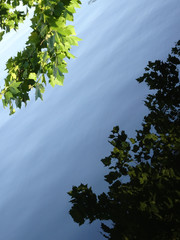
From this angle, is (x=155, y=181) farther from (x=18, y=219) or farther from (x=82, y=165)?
(x=18, y=219)

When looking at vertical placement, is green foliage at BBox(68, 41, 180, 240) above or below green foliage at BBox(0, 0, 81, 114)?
below

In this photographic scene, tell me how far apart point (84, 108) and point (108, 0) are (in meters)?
25.7

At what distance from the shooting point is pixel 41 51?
112 inches

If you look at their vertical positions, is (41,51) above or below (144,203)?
above

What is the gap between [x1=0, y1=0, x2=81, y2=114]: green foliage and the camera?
2.41m

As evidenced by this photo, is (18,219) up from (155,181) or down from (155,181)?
up

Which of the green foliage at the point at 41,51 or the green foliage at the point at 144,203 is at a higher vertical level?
the green foliage at the point at 41,51

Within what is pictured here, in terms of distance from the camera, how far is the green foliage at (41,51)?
7.92 ft

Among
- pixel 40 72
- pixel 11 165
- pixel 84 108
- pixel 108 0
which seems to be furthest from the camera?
pixel 108 0

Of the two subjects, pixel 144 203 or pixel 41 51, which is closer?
pixel 144 203

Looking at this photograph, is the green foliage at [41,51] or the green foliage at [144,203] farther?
the green foliage at [41,51]

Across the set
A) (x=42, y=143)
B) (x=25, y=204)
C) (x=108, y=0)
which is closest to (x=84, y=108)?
(x=42, y=143)

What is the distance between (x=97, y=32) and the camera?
89.5ft

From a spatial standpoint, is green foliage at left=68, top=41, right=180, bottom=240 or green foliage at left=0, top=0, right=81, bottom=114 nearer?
green foliage at left=68, top=41, right=180, bottom=240
